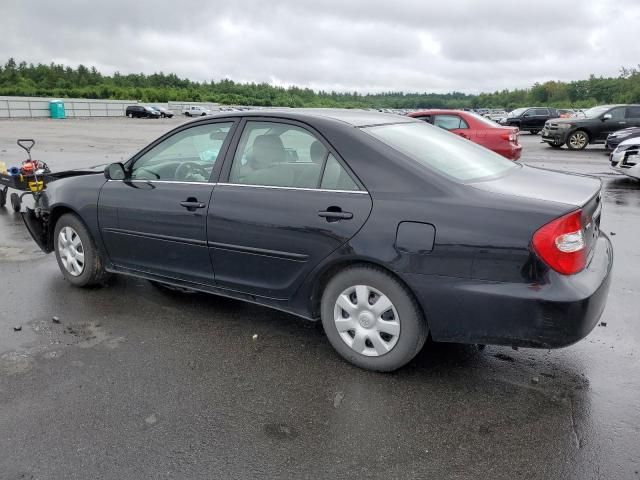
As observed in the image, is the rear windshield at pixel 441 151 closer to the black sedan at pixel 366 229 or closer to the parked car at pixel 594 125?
the black sedan at pixel 366 229

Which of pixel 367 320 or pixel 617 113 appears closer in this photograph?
pixel 367 320

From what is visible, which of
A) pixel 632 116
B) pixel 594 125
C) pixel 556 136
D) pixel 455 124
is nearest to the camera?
pixel 455 124

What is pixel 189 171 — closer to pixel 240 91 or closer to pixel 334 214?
pixel 334 214

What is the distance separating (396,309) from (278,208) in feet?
3.34

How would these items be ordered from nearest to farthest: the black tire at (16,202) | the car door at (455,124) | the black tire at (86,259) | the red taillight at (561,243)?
1. the red taillight at (561,243)
2. the black tire at (86,259)
3. the black tire at (16,202)
4. the car door at (455,124)

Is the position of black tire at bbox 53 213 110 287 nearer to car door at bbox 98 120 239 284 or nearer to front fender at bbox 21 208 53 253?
car door at bbox 98 120 239 284

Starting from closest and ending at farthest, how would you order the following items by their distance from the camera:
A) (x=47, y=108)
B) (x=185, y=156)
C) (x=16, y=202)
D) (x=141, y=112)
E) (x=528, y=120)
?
(x=185, y=156) → (x=16, y=202) → (x=528, y=120) → (x=47, y=108) → (x=141, y=112)

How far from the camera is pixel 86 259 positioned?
16.1 ft

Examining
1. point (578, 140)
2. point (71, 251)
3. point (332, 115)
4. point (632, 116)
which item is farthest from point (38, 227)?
point (632, 116)

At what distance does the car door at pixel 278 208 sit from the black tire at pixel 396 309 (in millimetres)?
211

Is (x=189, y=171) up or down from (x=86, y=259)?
up

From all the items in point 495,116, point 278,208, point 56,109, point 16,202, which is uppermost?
point 495,116

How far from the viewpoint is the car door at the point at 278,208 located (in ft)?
11.5

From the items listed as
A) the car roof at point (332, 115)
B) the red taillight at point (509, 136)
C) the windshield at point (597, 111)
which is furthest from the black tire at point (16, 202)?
the windshield at point (597, 111)
